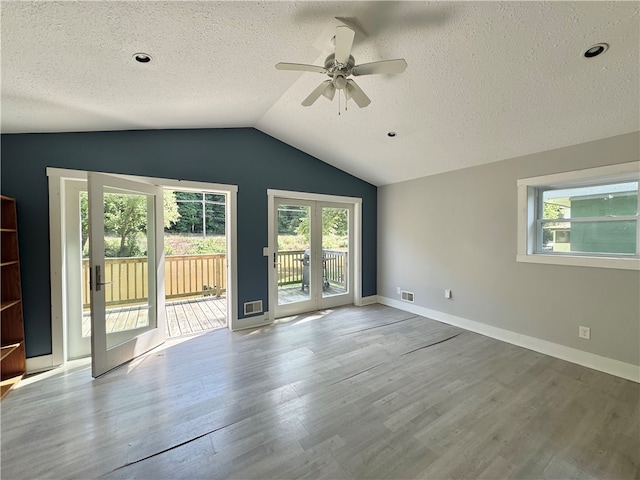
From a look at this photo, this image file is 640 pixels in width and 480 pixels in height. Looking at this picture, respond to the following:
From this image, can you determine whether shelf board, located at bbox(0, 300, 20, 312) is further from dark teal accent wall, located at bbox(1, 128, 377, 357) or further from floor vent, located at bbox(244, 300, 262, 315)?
floor vent, located at bbox(244, 300, 262, 315)

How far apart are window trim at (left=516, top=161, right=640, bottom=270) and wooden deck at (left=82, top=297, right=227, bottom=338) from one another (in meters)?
Answer: 4.32

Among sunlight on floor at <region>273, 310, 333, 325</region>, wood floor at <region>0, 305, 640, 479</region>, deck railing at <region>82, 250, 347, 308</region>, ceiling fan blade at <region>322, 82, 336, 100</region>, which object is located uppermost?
ceiling fan blade at <region>322, 82, 336, 100</region>

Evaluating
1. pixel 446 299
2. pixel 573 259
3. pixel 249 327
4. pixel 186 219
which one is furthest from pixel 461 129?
pixel 186 219

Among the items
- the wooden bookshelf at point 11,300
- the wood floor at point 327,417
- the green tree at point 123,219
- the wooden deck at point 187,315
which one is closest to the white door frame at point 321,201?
the wooden deck at point 187,315

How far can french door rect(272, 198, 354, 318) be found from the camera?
4.36 metres

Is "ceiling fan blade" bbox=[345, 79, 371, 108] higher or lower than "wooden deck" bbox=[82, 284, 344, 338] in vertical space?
higher

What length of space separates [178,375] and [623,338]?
4422mm

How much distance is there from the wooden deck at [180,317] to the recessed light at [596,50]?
4.69 m

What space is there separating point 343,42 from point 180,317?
4.54m

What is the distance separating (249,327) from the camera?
391cm

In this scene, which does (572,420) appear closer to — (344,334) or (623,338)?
(623,338)

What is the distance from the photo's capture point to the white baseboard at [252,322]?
383cm

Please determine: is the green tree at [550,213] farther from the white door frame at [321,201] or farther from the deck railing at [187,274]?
the deck railing at [187,274]

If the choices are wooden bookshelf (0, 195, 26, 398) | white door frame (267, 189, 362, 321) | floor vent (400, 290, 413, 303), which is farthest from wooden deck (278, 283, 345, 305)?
wooden bookshelf (0, 195, 26, 398)
